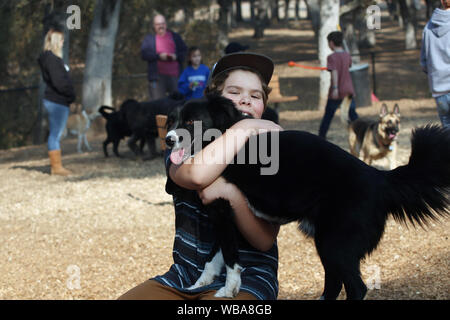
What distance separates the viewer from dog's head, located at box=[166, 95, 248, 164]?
3.05m

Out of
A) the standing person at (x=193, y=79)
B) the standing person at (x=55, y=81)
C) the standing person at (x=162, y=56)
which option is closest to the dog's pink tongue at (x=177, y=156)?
the standing person at (x=55, y=81)

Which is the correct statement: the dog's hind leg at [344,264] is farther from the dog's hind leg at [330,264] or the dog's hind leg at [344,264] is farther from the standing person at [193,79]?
the standing person at [193,79]

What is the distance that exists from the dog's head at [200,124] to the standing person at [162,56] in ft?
30.1

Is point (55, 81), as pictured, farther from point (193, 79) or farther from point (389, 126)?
point (389, 126)

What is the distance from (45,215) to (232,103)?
5.91m

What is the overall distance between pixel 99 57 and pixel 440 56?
11.2 metres

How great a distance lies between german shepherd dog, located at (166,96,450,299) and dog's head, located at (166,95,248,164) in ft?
0.86

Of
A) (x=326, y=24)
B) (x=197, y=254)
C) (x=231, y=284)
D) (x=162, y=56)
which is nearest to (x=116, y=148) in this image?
(x=162, y=56)

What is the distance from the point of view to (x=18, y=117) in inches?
729

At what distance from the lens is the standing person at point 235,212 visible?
9.01 ft

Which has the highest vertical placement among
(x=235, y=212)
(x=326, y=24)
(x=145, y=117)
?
(x=326, y=24)

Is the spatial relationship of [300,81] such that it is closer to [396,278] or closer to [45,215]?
[45,215]

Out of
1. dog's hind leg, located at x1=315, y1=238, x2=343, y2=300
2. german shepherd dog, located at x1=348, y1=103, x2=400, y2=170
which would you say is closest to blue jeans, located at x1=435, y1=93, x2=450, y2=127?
german shepherd dog, located at x1=348, y1=103, x2=400, y2=170

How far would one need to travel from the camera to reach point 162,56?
1204 cm
